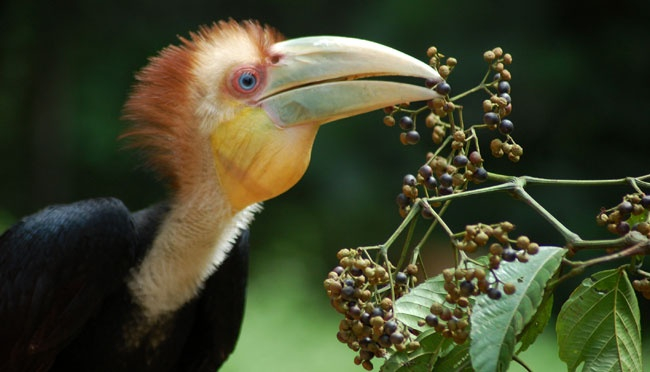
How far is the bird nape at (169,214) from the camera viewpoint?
2.03 meters

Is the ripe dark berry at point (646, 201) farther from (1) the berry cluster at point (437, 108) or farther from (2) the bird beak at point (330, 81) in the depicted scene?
(2) the bird beak at point (330, 81)

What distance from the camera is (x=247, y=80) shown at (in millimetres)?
2072

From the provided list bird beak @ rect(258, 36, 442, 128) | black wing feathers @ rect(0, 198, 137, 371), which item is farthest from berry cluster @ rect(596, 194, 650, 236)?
black wing feathers @ rect(0, 198, 137, 371)

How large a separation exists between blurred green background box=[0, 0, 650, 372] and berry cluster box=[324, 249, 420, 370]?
282 cm

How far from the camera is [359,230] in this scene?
16.8ft

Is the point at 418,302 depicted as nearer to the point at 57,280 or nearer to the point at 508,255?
the point at 508,255

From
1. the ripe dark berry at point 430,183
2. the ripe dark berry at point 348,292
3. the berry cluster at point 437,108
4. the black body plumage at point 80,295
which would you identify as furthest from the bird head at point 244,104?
the ripe dark berry at point 348,292

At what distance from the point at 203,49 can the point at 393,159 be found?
10.3ft

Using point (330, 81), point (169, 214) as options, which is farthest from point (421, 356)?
point (169, 214)

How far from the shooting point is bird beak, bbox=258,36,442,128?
177cm

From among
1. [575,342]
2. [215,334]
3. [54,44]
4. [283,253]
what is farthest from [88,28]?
[575,342]

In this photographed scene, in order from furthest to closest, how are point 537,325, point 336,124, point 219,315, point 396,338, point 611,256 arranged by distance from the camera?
point 336,124
point 219,315
point 537,325
point 396,338
point 611,256

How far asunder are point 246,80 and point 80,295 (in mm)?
566

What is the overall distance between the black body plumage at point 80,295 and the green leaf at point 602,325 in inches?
45.4
